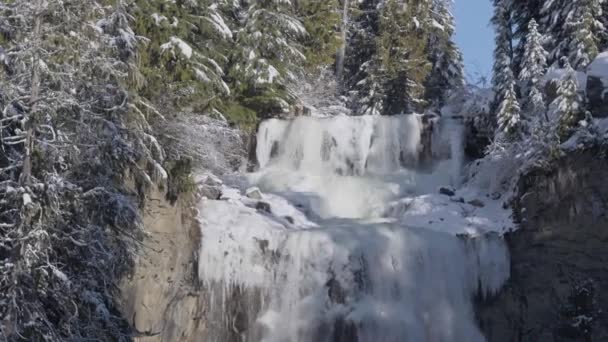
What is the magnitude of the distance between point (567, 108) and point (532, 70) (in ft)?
12.6

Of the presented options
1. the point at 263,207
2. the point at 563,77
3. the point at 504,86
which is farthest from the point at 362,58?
the point at 563,77

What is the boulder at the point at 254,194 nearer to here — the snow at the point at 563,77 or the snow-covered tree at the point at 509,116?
the snow-covered tree at the point at 509,116

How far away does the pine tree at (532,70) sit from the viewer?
18375 millimetres

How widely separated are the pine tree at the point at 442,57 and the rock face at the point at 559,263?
1381 cm

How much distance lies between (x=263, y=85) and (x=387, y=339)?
28.7 feet

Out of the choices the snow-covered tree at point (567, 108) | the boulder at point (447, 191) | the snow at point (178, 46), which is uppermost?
the snow at point (178, 46)

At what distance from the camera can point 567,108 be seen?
15.6 meters

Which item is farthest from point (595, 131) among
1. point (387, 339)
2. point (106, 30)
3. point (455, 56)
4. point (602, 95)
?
point (455, 56)

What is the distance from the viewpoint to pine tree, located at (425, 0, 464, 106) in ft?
98.1

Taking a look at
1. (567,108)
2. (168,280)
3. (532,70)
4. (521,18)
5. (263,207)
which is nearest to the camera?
(168,280)

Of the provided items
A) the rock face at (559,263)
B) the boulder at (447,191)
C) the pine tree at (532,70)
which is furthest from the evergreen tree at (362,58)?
the rock face at (559,263)

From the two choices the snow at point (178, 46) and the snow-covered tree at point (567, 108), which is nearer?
the snow-covered tree at point (567, 108)

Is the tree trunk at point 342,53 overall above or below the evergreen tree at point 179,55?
above

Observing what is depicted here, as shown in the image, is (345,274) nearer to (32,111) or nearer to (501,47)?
(32,111)
